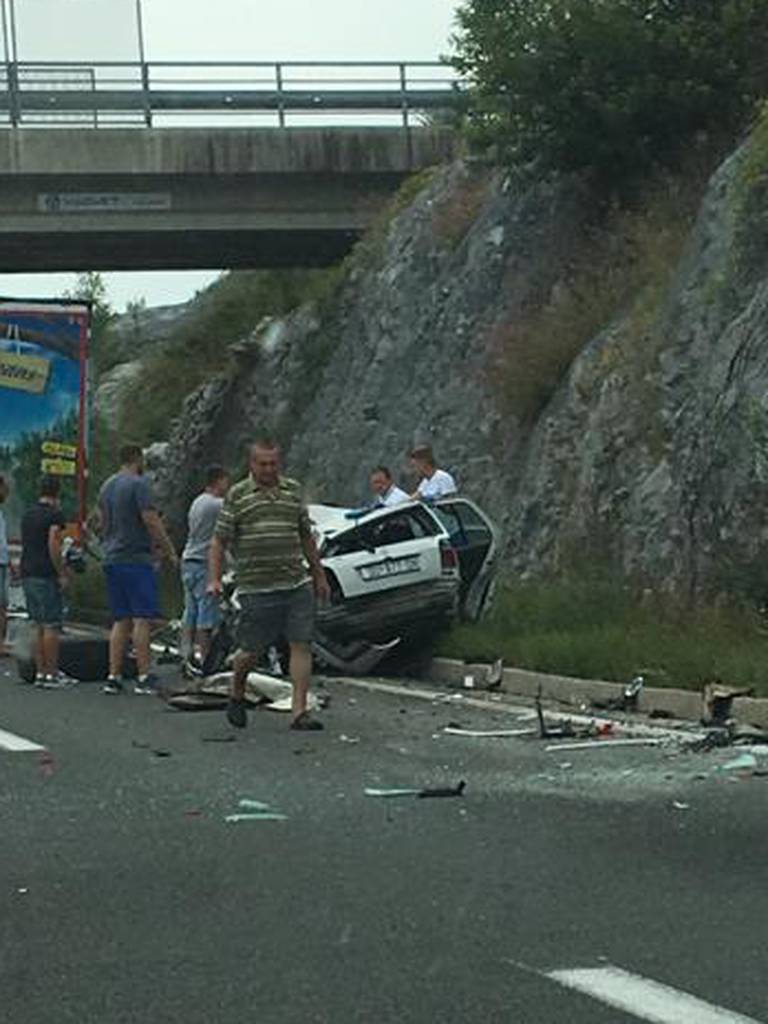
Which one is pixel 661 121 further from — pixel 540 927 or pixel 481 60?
pixel 540 927

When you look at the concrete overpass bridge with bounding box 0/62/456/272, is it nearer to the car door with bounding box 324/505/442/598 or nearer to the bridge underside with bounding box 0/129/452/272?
the bridge underside with bounding box 0/129/452/272

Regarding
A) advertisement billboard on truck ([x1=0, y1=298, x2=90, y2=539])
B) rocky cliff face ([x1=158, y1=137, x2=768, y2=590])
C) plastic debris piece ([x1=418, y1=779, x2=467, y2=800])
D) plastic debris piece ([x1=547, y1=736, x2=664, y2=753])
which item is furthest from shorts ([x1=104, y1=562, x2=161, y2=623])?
advertisement billboard on truck ([x1=0, y1=298, x2=90, y2=539])

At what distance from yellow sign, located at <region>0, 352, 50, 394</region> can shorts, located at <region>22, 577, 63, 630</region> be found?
271 inches

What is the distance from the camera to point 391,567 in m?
16.2

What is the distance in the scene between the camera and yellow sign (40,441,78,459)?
22828 mm

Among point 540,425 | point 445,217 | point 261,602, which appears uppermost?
point 445,217

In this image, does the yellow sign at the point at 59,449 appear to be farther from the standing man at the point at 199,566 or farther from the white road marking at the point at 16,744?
the white road marking at the point at 16,744

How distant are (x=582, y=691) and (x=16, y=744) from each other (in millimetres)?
4083

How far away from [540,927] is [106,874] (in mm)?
1836

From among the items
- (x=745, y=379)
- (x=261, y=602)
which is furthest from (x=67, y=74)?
(x=261, y=602)

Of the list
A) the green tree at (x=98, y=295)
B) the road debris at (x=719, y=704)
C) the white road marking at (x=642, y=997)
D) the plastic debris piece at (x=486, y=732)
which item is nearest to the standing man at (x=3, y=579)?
the plastic debris piece at (x=486, y=732)

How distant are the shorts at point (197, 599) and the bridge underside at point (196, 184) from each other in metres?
12.7

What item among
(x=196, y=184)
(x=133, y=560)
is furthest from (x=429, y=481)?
(x=196, y=184)

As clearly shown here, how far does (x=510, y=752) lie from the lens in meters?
11.0
